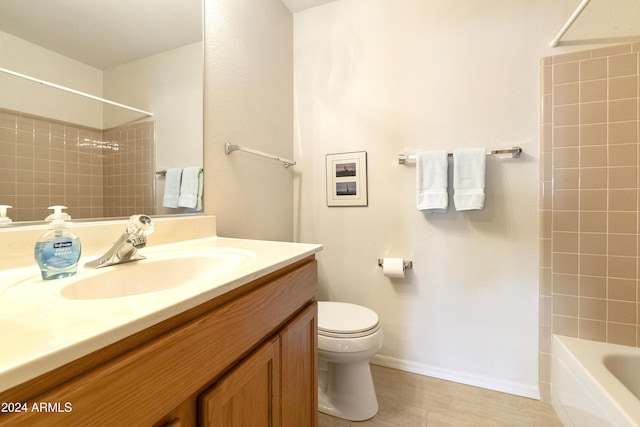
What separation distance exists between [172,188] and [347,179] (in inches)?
40.7

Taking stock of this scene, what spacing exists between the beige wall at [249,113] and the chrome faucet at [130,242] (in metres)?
0.46

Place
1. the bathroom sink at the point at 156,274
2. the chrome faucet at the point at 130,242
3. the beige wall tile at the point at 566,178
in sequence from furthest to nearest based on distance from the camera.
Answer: the beige wall tile at the point at 566,178, the chrome faucet at the point at 130,242, the bathroom sink at the point at 156,274

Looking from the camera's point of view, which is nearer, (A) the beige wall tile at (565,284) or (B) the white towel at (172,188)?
(B) the white towel at (172,188)

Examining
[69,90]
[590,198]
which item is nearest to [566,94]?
[590,198]

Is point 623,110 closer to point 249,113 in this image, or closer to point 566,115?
point 566,115

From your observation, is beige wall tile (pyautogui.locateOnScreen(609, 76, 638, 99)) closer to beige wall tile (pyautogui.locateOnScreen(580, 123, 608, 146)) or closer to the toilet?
beige wall tile (pyautogui.locateOnScreen(580, 123, 608, 146))

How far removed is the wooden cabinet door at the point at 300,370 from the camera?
0.74 m

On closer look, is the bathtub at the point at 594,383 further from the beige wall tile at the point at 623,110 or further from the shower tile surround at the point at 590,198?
the beige wall tile at the point at 623,110

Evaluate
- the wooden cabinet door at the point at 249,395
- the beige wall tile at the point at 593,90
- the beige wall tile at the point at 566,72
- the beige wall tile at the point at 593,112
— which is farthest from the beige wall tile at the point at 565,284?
the wooden cabinet door at the point at 249,395

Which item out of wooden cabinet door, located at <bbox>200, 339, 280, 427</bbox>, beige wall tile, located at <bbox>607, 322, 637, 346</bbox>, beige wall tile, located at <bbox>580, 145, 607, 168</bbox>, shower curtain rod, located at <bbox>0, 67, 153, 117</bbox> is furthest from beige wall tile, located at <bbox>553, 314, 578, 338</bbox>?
shower curtain rod, located at <bbox>0, 67, 153, 117</bbox>

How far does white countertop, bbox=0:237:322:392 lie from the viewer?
0.89ft

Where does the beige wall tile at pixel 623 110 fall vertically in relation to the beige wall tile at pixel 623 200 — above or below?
above

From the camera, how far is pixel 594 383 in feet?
3.19

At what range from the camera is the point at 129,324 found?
13.9 inches
